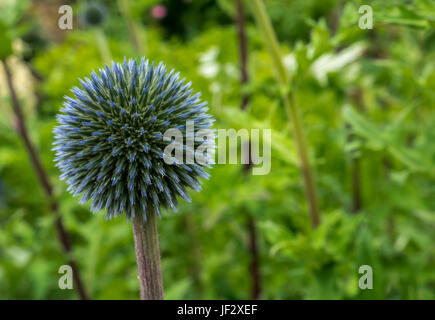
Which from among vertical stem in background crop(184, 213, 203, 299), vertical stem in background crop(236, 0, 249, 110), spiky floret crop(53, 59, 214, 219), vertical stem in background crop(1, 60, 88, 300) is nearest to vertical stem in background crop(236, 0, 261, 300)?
vertical stem in background crop(236, 0, 249, 110)

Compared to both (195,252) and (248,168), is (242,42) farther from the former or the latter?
(195,252)

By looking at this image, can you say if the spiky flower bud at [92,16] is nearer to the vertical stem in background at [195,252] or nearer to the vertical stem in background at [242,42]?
the vertical stem in background at [242,42]

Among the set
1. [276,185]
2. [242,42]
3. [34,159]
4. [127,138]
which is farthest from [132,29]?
[127,138]

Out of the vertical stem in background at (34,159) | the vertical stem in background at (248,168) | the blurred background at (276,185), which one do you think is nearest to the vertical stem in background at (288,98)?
the blurred background at (276,185)

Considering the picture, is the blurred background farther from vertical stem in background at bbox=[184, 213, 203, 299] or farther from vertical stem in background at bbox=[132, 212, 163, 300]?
vertical stem in background at bbox=[132, 212, 163, 300]

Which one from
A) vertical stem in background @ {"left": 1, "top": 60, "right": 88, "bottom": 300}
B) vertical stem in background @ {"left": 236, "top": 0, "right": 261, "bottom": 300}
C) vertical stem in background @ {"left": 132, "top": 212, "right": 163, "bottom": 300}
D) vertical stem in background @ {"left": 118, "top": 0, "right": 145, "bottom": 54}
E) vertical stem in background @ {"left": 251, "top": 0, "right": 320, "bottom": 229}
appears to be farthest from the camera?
vertical stem in background @ {"left": 118, "top": 0, "right": 145, "bottom": 54}

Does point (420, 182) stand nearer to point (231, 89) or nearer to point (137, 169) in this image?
point (231, 89)
